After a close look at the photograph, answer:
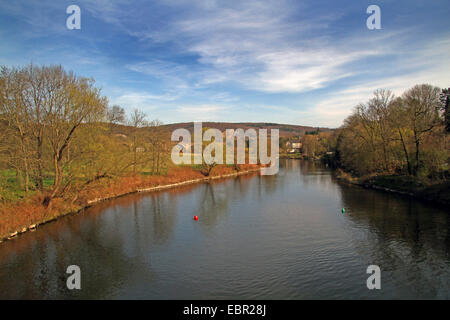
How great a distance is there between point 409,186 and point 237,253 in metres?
22.2

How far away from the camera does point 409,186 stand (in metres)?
27.7

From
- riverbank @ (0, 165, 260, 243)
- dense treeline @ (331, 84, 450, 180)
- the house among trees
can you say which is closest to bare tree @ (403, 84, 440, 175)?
dense treeline @ (331, 84, 450, 180)

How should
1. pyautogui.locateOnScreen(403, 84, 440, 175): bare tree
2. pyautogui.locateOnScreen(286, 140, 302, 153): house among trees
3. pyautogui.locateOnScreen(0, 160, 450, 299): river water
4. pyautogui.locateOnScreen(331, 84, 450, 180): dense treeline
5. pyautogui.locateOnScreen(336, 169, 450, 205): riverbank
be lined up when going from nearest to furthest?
pyautogui.locateOnScreen(0, 160, 450, 299): river water, pyautogui.locateOnScreen(336, 169, 450, 205): riverbank, pyautogui.locateOnScreen(331, 84, 450, 180): dense treeline, pyautogui.locateOnScreen(403, 84, 440, 175): bare tree, pyautogui.locateOnScreen(286, 140, 302, 153): house among trees

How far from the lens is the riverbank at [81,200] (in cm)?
1592

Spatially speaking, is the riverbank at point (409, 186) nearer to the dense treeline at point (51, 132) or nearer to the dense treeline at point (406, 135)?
the dense treeline at point (406, 135)

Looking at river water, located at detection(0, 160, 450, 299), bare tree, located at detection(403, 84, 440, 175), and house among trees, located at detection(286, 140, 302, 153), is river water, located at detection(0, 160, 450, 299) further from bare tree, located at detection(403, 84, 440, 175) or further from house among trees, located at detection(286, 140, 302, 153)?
house among trees, located at detection(286, 140, 302, 153)

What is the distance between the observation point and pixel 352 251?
543 inches

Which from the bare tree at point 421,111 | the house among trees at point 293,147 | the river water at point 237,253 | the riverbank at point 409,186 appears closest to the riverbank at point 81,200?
the river water at point 237,253

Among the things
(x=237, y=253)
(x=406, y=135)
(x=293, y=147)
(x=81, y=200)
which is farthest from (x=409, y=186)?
(x=293, y=147)

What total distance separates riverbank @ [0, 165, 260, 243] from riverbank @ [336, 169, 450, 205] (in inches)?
862

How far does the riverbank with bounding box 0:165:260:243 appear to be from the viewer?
15922mm

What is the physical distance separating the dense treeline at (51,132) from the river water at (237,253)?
3.25 meters

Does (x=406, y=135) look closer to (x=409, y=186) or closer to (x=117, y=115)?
(x=409, y=186)
